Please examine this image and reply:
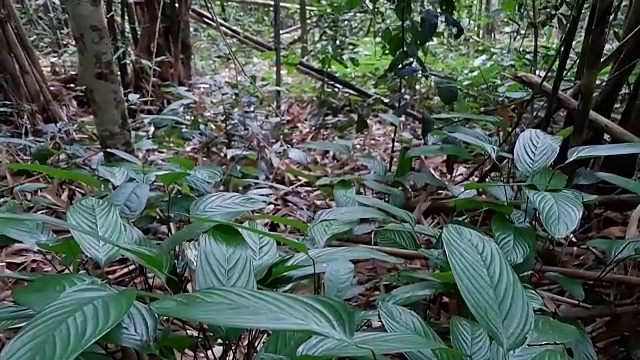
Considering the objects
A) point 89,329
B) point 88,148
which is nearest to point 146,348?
point 89,329

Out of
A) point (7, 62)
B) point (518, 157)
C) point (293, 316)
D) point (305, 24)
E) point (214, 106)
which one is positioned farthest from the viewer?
point (305, 24)

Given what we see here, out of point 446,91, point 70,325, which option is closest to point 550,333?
point 70,325

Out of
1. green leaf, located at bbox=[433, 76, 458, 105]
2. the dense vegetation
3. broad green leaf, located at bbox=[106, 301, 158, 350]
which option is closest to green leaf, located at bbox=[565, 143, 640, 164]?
the dense vegetation

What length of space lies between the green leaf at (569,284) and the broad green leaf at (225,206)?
15.6 inches

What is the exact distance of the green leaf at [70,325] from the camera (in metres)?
0.38

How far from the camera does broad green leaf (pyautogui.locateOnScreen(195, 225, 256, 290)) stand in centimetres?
55

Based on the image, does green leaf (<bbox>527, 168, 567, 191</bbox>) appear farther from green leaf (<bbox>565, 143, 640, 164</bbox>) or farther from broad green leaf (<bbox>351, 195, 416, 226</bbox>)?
broad green leaf (<bbox>351, 195, 416, 226</bbox>)

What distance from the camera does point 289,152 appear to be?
1.50 meters

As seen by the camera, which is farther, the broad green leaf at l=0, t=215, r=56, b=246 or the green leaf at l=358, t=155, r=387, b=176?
the green leaf at l=358, t=155, r=387, b=176

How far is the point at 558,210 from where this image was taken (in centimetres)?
70

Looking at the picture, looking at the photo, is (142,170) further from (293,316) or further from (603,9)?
(603,9)

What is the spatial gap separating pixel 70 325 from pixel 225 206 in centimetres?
35

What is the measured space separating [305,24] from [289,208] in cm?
177

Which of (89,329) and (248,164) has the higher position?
(89,329)
